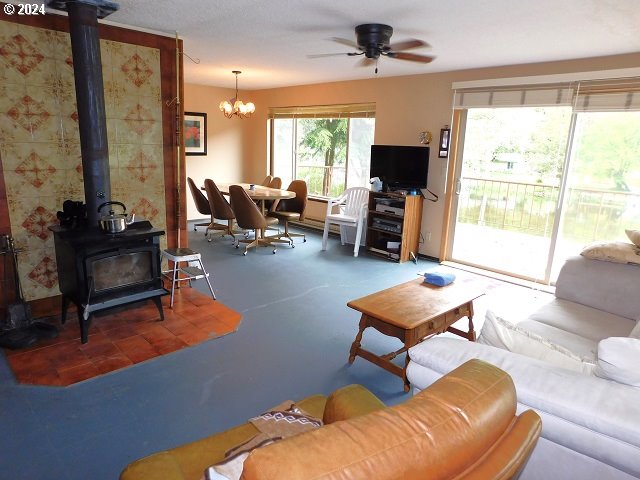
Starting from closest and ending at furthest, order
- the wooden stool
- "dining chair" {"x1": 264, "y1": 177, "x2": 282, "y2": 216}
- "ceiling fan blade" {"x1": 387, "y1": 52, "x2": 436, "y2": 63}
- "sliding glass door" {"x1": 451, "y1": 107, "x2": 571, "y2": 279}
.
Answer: "ceiling fan blade" {"x1": 387, "y1": 52, "x2": 436, "y2": 63}
the wooden stool
"sliding glass door" {"x1": 451, "y1": 107, "x2": 571, "y2": 279}
"dining chair" {"x1": 264, "y1": 177, "x2": 282, "y2": 216}

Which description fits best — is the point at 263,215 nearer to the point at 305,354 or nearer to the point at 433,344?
the point at 305,354

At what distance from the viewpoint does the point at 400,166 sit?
5375mm

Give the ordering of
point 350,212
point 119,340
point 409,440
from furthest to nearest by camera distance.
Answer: point 350,212 < point 119,340 < point 409,440

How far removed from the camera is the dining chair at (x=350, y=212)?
559cm

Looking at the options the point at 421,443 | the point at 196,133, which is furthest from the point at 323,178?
the point at 421,443

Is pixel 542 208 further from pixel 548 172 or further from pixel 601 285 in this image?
pixel 601 285

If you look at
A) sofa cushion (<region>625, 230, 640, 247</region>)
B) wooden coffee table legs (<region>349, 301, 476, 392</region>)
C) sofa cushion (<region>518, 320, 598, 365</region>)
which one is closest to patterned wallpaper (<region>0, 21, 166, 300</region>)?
wooden coffee table legs (<region>349, 301, 476, 392</region>)

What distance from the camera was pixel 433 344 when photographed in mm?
1681

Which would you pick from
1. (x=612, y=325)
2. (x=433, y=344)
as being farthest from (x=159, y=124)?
(x=612, y=325)

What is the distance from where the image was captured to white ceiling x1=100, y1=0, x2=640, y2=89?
2676 millimetres

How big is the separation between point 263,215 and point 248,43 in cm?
235

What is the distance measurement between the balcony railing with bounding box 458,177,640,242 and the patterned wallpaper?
367cm

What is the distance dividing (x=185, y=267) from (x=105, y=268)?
49.1 inches

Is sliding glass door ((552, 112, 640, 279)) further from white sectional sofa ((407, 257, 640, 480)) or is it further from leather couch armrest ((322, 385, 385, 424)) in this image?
leather couch armrest ((322, 385, 385, 424))
